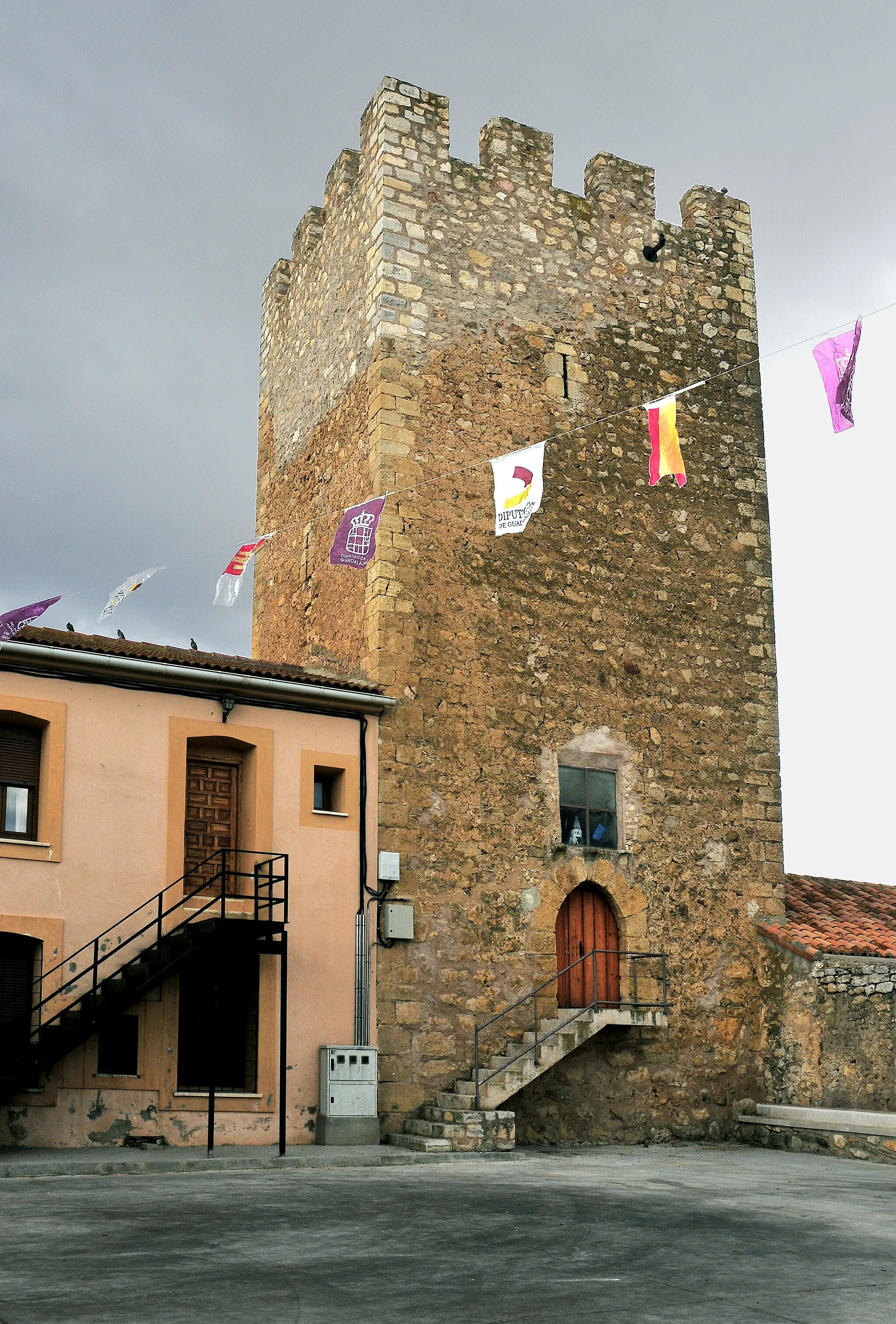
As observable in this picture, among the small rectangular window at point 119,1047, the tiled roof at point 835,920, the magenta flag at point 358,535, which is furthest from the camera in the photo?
the tiled roof at point 835,920

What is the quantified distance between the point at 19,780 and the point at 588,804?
6.97 m

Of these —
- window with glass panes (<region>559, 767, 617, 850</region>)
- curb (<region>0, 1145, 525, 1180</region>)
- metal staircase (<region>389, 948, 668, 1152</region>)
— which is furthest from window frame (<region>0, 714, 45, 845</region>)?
window with glass panes (<region>559, 767, 617, 850</region>)

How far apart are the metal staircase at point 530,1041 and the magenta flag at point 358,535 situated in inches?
216

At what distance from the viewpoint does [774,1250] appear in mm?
8625

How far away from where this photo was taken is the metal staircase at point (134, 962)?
13.1 meters

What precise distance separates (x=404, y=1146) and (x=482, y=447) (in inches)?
334

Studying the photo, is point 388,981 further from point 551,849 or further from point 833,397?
point 833,397

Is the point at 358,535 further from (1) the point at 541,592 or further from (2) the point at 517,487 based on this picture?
(1) the point at 541,592

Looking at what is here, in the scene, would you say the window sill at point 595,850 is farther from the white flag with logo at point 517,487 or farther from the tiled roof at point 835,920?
the white flag with logo at point 517,487

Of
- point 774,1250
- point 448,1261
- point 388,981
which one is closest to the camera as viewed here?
point 448,1261

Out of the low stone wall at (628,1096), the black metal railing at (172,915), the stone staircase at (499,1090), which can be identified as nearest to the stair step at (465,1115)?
the stone staircase at (499,1090)

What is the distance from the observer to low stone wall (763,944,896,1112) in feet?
55.7

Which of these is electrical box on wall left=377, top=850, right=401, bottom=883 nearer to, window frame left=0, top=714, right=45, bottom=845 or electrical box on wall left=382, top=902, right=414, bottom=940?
electrical box on wall left=382, top=902, right=414, bottom=940

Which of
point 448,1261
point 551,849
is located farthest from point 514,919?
point 448,1261
